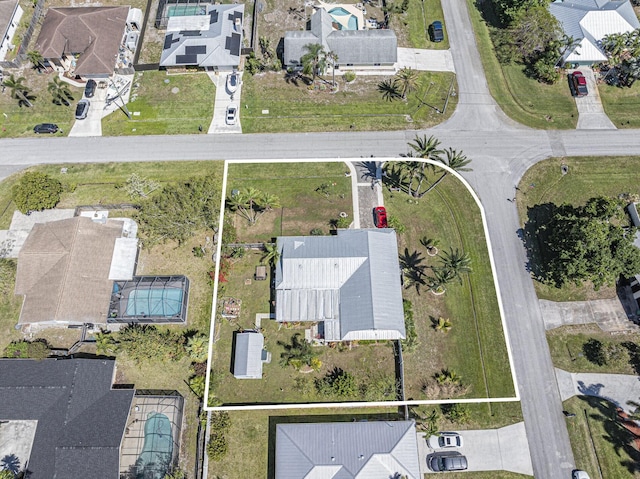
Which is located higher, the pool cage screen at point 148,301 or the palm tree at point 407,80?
the palm tree at point 407,80

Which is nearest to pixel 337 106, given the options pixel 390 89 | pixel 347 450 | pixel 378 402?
pixel 390 89

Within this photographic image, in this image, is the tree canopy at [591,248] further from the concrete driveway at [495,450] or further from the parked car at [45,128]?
the parked car at [45,128]

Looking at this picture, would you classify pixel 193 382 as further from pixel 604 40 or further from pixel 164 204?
pixel 604 40

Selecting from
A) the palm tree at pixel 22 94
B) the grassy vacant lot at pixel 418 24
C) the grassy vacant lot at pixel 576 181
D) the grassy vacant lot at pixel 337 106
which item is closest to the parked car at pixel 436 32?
the grassy vacant lot at pixel 418 24

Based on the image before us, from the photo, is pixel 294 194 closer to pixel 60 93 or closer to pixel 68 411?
pixel 68 411

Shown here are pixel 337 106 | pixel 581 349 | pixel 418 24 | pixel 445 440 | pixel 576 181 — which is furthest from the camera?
pixel 418 24

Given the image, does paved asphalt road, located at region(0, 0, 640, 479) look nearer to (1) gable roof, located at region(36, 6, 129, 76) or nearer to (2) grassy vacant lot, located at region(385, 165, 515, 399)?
(2) grassy vacant lot, located at region(385, 165, 515, 399)

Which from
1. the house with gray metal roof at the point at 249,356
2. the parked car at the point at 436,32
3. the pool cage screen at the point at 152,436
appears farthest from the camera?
the parked car at the point at 436,32
